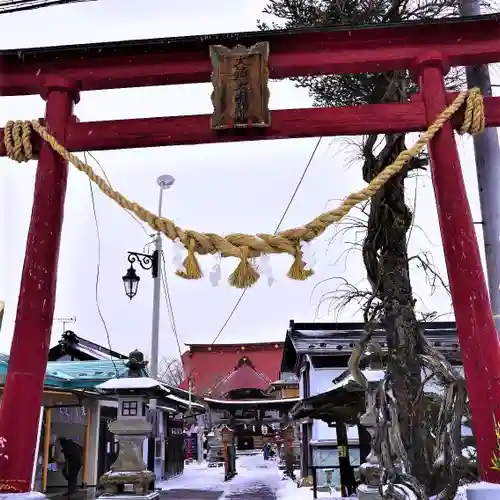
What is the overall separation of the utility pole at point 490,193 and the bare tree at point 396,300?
2.56ft

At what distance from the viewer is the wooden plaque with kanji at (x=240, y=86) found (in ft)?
17.6

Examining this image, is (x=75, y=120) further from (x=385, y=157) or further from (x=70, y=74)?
(x=385, y=157)

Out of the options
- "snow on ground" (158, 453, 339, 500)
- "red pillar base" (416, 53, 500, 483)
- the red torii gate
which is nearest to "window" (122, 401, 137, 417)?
the red torii gate

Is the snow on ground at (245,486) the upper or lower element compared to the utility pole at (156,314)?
lower

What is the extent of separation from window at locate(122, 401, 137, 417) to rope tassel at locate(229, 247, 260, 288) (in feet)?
23.6

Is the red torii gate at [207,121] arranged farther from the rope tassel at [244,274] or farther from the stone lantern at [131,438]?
the stone lantern at [131,438]

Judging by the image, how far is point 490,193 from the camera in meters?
6.45

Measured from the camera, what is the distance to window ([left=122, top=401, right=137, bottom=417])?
11.0m

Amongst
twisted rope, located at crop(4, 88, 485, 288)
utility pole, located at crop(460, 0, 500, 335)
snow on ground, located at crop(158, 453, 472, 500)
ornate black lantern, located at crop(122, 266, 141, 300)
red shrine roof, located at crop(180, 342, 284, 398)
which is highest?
red shrine roof, located at crop(180, 342, 284, 398)

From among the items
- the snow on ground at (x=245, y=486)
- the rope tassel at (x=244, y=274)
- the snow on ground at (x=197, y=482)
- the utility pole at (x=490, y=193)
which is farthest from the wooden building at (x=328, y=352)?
the rope tassel at (x=244, y=274)

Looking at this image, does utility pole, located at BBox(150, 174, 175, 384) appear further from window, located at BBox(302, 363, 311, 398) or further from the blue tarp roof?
window, located at BBox(302, 363, 311, 398)

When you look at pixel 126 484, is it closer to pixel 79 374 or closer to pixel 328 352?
pixel 79 374

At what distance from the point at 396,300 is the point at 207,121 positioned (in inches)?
129

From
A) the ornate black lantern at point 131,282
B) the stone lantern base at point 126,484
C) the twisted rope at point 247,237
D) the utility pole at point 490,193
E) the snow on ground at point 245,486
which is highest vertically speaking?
the ornate black lantern at point 131,282
